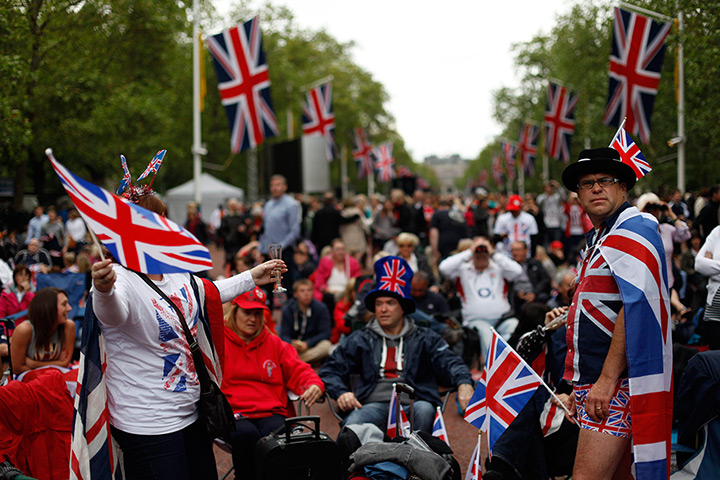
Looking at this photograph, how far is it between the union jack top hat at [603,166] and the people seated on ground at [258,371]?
2241 mm

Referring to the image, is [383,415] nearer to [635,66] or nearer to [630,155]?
[630,155]

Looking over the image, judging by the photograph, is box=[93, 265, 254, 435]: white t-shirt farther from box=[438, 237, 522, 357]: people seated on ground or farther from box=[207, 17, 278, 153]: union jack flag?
box=[207, 17, 278, 153]: union jack flag

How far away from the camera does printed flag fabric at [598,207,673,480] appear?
116 inches

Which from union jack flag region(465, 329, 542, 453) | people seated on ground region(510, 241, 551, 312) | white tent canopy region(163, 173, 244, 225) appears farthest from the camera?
white tent canopy region(163, 173, 244, 225)

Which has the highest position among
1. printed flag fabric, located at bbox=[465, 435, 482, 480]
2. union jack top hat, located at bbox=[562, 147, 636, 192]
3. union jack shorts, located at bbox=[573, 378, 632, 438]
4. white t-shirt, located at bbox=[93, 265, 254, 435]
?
union jack top hat, located at bbox=[562, 147, 636, 192]

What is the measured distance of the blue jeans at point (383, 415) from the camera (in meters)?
4.71

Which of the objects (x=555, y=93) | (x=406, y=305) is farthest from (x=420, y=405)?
(x=555, y=93)

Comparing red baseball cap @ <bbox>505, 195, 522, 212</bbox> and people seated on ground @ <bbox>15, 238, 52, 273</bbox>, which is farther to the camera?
red baseball cap @ <bbox>505, 195, 522, 212</bbox>

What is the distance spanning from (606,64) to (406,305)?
29.6m

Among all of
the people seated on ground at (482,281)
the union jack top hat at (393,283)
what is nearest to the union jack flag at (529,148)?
the people seated on ground at (482,281)

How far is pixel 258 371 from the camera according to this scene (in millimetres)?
4867

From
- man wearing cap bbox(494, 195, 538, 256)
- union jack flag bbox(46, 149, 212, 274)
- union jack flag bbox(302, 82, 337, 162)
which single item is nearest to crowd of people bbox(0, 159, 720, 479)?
union jack flag bbox(46, 149, 212, 274)

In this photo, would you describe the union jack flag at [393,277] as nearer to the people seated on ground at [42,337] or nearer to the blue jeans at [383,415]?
the blue jeans at [383,415]

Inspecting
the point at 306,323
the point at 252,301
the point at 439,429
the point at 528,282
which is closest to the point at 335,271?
the point at 306,323
